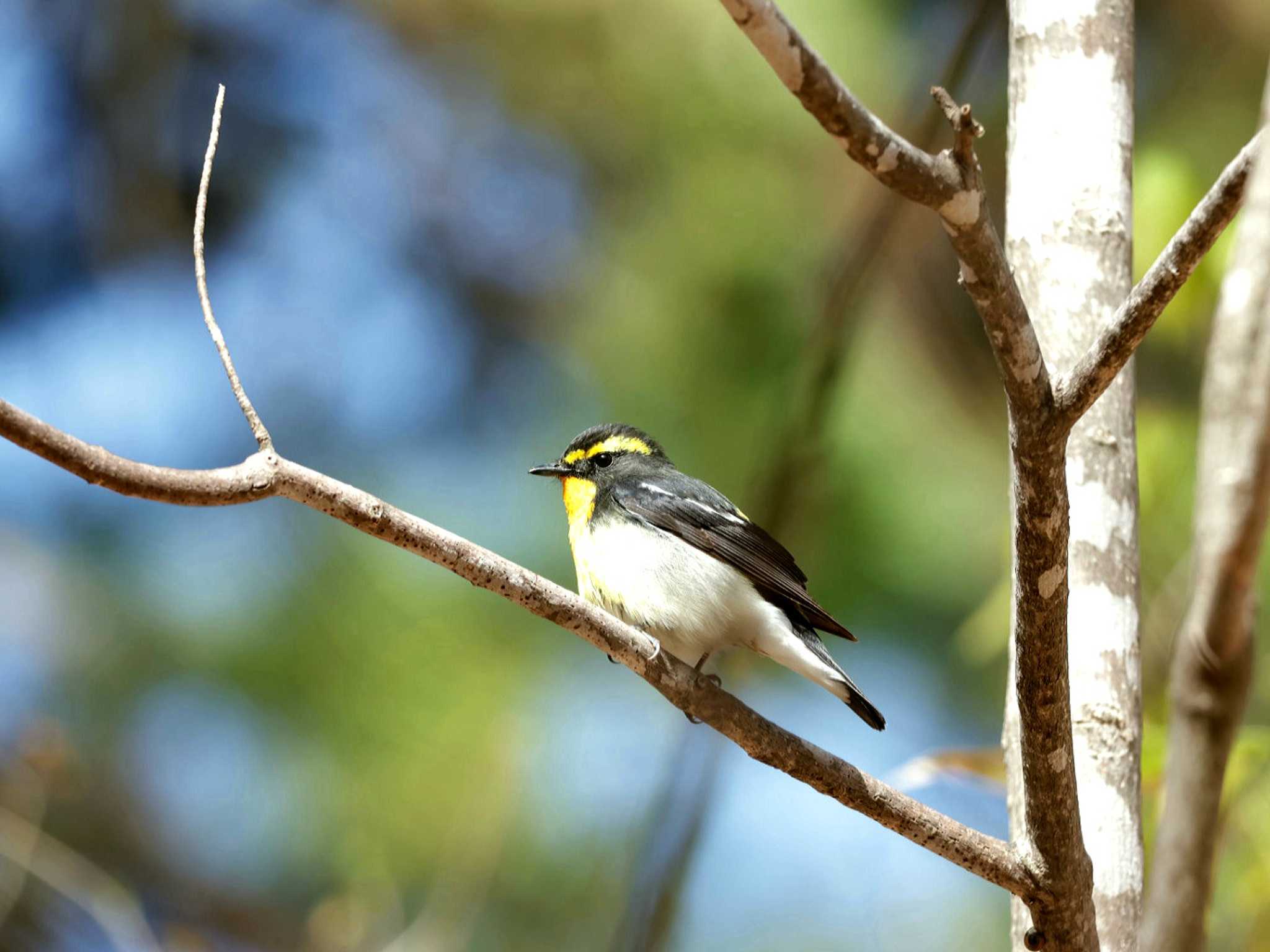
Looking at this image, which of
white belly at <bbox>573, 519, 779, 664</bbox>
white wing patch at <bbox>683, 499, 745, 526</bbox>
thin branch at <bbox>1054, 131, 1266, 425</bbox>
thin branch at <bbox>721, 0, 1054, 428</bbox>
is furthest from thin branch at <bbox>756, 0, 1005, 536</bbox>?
white wing patch at <bbox>683, 499, 745, 526</bbox>

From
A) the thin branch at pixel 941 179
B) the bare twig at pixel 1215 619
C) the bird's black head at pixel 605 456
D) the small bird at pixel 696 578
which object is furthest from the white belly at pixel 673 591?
the bare twig at pixel 1215 619

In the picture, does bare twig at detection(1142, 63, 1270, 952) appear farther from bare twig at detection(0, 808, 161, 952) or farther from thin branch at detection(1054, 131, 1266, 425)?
bare twig at detection(0, 808, 161, 952)

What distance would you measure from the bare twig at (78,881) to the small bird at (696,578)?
1.89 meters

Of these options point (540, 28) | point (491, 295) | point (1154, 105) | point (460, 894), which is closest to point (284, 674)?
point (460, 894)

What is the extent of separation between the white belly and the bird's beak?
43cm

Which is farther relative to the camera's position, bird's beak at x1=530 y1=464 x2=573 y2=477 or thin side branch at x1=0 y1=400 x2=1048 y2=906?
bird's beak at x1=530 y1=464 x2=573 y2=477

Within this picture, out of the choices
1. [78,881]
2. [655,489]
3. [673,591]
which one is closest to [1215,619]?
[673,591]

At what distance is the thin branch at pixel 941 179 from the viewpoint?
4.40ft

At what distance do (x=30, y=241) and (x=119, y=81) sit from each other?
0.90 m

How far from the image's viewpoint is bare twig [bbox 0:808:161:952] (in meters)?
3.93

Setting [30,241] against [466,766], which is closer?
[466,766]

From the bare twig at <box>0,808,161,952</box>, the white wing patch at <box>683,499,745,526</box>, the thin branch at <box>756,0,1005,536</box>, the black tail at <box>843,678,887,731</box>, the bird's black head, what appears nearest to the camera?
the thin branch at <box>756,0,1005,536</box>

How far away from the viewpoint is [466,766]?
5.10m

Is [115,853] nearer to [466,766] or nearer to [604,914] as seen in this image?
[466,766]
